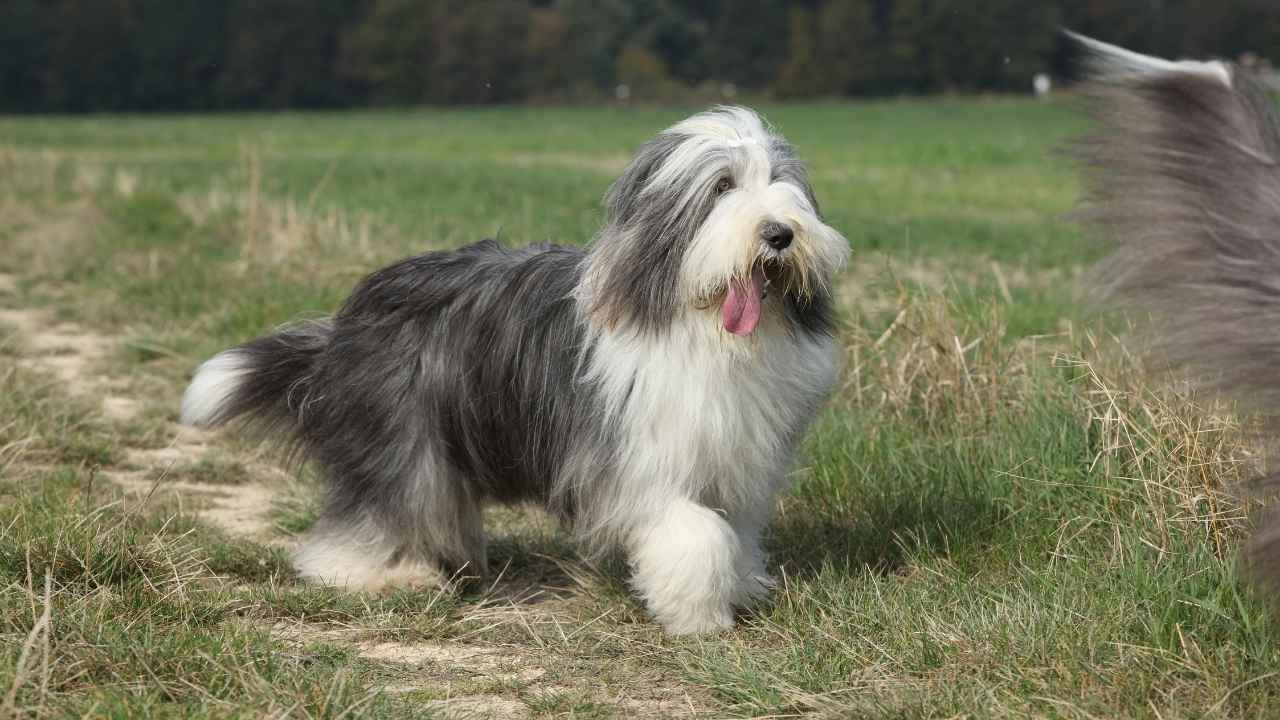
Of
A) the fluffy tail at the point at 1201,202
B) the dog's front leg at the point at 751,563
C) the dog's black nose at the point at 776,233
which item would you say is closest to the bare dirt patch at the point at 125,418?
the dog's front leg at the point at 751,563

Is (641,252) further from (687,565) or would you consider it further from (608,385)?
(687,565)

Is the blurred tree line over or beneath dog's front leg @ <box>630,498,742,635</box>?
beneath

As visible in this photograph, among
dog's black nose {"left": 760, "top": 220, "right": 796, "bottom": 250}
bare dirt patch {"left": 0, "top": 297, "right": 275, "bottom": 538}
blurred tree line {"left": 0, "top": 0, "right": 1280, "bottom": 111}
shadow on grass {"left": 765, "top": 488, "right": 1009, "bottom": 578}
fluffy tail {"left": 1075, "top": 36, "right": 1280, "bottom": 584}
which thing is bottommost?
blurred tree line {"left": 0, "top": 0, "right": 1280, "bottom": 111}

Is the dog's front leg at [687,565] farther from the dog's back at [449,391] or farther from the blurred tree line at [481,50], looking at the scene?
the blurred tree line at [481,50]

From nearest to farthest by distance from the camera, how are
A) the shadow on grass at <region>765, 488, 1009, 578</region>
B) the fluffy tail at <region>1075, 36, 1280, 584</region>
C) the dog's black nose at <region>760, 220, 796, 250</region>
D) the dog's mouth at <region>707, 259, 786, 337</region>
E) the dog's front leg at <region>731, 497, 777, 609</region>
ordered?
the fluffy tail at <region>1075, 36, 1280, 584</region> < the dog's black nose at <region>760, 220, 796, 250</region> < the dog's mouth at <region>707, 259, 786, 337</region> < the dog's front leg at <region>731, 497, 777, 609</region> < the shadow on grass at <region>765, 488, 1009, 578</region>

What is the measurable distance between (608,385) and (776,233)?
25.9 inches

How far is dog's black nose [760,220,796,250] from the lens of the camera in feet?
12.6

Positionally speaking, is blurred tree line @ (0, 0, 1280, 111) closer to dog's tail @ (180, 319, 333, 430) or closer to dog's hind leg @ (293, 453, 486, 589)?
dog's tail @ (180, 319, 333, 430)

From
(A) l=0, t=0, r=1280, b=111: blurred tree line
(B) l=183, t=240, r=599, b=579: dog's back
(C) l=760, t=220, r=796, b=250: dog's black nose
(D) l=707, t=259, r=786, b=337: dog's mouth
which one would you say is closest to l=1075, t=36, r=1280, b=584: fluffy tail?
(C) l=760, t=220, r=796, b=250: dog's black nose

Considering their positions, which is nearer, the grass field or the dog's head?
the grass field

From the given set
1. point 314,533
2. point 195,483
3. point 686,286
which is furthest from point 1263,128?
point 195,483

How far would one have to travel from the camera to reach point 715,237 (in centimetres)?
388

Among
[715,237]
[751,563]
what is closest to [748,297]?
[715,237]

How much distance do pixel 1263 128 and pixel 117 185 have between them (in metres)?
15.0
